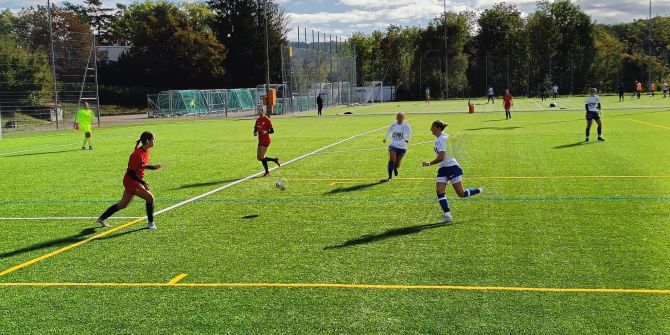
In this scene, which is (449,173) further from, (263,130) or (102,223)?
(263,130)

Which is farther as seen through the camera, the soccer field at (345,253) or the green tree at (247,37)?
the green tree at (247,37)

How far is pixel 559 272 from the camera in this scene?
7422 millimetres

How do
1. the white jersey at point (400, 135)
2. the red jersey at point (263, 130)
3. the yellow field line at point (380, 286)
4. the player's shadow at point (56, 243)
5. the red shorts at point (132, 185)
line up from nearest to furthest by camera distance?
1. the yellow field line at point (380, 286)
2. the player's shadow at point (56, 243)
3. the red shorts at point (132, 185)
4. the white jersey at point (400, 135)
5. the red jersey at point (263, 130)

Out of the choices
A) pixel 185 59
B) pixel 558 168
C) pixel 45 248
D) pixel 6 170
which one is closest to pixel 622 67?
pixel 185 59

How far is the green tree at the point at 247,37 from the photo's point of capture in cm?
8400

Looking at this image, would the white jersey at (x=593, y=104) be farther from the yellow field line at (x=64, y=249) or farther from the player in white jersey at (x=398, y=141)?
the yellow field line at (x=64, y=249)

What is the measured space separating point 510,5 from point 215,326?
335 ft

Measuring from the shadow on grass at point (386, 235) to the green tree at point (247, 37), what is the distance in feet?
245

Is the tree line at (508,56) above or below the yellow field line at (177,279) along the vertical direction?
above

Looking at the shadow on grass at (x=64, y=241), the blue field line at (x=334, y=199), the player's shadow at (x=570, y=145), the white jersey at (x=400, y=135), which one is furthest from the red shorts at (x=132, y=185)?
the player's shadow at (x=570, y=145)

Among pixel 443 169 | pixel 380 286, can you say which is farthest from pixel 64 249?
pixel 443 169

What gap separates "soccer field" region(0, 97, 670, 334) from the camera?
6121mm

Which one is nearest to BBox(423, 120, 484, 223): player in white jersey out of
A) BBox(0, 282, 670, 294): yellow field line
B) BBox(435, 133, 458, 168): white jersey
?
BBox(435, 133, 458, 168): white jersey

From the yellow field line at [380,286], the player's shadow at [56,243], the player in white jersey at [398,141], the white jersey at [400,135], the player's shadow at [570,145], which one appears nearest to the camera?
the yellow field line at [380,286]
